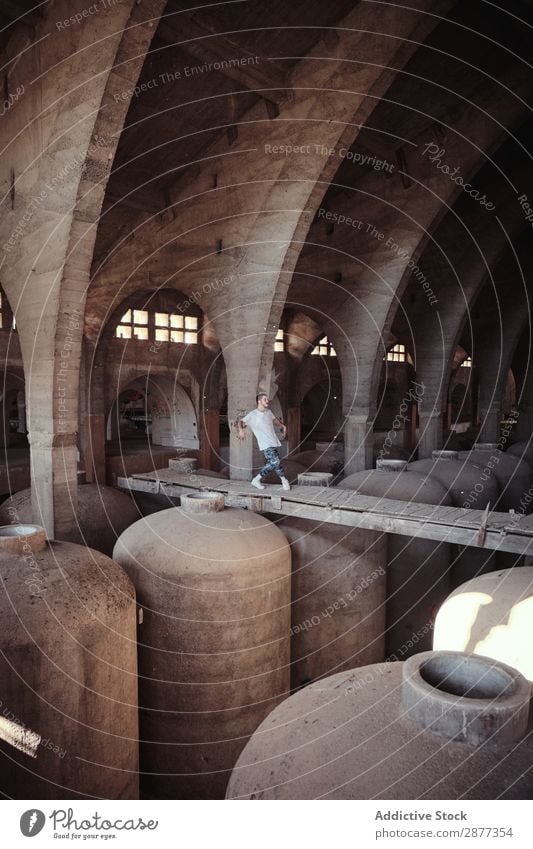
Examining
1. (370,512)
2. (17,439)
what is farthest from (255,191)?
(17,439)

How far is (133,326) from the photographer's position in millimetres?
19844

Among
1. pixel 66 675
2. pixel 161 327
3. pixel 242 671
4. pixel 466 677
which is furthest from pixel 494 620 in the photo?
pixel 161 327

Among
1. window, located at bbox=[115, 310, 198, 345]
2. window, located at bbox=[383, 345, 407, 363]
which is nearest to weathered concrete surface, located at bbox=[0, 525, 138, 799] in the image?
window, located at bbox=[115, 310, 198, 345]

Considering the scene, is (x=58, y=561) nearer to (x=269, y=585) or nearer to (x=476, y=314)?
(x=269, y=585)

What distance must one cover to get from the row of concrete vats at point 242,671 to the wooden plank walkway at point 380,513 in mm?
490

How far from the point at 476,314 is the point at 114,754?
21.5 meters

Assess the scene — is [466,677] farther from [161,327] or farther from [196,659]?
[161,327]

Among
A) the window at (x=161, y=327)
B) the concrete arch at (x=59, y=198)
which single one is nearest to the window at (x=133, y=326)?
the window at (x=161, y=327)

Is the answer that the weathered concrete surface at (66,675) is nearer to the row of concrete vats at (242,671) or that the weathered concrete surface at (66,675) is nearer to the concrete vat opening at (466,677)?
the row of concrete vats at (242,671)

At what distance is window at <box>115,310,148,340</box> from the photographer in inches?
769

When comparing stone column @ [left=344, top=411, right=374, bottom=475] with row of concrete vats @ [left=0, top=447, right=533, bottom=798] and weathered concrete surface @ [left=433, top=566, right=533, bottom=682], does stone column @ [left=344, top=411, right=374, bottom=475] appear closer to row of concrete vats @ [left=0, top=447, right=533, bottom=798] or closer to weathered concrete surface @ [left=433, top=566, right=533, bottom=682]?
row of concrete vats @ [left=0, top=447, right=533, bottom=798]

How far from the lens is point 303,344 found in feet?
77.0

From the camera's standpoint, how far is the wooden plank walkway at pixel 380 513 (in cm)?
726

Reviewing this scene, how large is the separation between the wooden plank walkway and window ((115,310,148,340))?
10.0m
